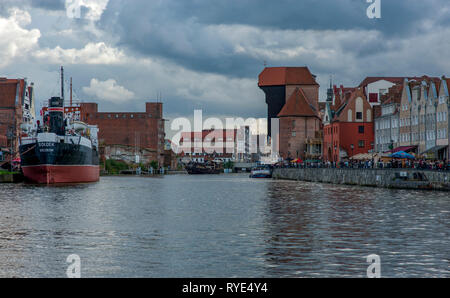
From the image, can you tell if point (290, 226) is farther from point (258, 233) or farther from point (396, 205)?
point (396, 205)

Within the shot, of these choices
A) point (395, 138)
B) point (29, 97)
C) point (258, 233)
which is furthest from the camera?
point (29, 97)

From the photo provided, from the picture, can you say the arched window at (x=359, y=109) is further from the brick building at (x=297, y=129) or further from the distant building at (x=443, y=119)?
the brick building at (x=297, y=129)

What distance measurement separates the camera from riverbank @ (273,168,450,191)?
58.6 m

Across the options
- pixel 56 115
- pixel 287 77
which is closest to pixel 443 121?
pixel 56 115

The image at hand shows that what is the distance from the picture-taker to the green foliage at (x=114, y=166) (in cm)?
18000

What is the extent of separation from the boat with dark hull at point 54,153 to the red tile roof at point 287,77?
4058 inches

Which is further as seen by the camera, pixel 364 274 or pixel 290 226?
pixel 290 226

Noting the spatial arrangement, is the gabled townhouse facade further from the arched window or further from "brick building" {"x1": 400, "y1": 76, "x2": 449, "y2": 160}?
the arched window

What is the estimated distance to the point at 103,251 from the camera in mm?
22609

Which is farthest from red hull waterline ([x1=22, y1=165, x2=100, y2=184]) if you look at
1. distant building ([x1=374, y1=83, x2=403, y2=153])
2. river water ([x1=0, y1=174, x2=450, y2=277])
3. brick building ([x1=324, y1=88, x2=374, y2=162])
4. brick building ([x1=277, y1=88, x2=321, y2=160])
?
brick building ([x1=277, y1=88, x2=321, y2=160])

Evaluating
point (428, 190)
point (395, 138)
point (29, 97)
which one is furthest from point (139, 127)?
point (428, 190)

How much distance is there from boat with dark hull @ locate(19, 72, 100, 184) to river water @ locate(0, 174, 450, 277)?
124 ft

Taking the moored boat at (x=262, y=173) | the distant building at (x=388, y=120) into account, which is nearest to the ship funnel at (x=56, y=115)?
the distant building at (x=388, y=120)

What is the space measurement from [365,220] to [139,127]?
169683 mm
